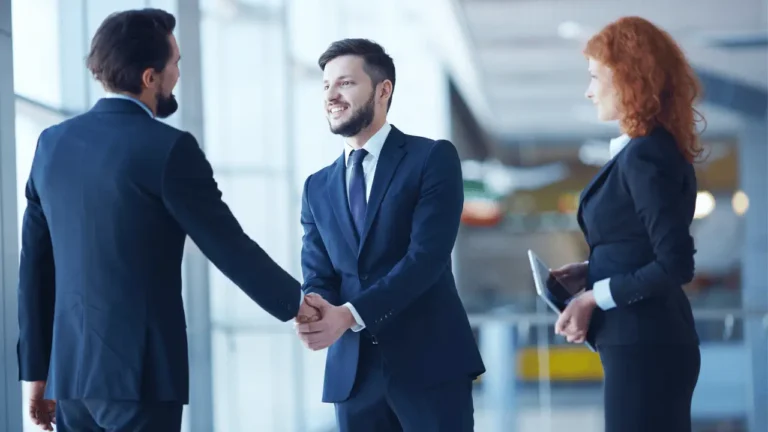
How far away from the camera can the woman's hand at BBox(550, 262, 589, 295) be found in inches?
106

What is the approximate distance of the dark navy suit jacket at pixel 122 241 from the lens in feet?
6.68

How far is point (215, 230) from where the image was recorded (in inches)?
83.3

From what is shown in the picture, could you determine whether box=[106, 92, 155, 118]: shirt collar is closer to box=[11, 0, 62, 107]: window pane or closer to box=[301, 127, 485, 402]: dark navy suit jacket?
box=[301, 127, 485, 402]: dark navy suit jacket

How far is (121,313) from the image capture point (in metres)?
2.04

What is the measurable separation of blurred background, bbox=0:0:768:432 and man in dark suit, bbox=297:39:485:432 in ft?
3.05

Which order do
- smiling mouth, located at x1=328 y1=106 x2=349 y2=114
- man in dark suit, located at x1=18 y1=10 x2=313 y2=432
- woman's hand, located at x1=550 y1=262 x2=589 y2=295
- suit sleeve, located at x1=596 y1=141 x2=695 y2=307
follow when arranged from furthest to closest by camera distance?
woman's hand, located at x1=550 y1=262 x2=589 y2=295
smiling mouth, located at x1=328 y1=106 x2=349 y2=114
suit sleeve, located at x1=596 y1=141 x2=695 y2=307
man in dark suit, located at x1=18 y1=10 x2=313 y2=432

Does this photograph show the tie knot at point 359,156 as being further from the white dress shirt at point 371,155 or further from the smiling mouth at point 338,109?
the smiling mouth at point 338,109

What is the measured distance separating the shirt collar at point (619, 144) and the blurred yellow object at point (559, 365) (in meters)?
4.59

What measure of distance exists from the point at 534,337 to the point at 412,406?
228 inches

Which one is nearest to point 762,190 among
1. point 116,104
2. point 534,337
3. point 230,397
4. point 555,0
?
point 555,0

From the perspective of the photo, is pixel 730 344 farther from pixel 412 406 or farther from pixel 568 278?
pixel 412 406

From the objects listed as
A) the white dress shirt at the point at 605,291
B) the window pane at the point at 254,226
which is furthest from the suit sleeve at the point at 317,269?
the window pane at the point at 254,226

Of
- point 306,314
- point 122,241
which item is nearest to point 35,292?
point 122,241

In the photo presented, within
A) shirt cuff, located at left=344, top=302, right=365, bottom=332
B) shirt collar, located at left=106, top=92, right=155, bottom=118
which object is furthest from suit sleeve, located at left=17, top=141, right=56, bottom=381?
shirt cuff, located at left=344, top=302, right=365, bottom=332
